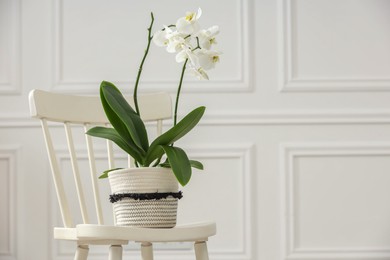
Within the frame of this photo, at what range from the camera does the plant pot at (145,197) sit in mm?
1707

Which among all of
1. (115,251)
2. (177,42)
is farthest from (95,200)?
(177,42)

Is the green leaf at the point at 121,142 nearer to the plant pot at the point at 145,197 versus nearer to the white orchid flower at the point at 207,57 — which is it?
the plant pot at the point at 145,197

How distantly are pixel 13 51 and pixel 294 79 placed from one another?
1133 mm

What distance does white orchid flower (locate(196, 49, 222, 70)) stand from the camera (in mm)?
1758

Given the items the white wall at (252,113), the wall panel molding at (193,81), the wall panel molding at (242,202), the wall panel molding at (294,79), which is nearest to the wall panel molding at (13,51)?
the white wall at (252,113)

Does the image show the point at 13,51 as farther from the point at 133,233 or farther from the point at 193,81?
the point at 133,233

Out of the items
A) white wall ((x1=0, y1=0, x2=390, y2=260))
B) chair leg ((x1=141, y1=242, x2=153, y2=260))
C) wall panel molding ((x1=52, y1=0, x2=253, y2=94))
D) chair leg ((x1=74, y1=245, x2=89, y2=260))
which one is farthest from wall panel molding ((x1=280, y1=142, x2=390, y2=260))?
chair leg ((x1=74, y1=245, x2=89, y2=260))

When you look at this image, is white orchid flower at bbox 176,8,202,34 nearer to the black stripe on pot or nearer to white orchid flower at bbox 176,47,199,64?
white orchid flower at bbox 176,47,199,64

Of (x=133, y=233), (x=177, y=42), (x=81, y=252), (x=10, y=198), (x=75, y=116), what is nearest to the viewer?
(x=133, y=233)

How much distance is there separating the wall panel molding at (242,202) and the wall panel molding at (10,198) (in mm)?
149

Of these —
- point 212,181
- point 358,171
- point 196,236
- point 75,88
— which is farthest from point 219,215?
point 196,236

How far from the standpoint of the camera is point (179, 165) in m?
1.65

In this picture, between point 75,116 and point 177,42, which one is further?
point 75,116

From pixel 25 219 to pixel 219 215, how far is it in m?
0.76
